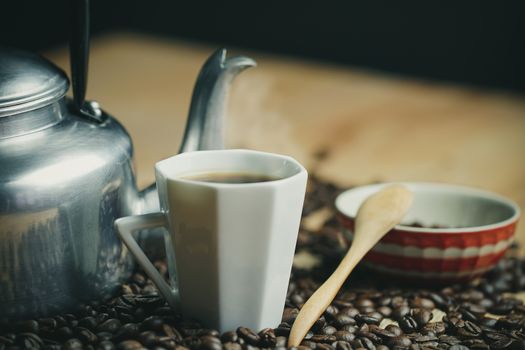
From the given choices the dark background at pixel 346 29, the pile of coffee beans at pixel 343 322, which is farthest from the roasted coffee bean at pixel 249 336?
the dark background at pixel 346 29

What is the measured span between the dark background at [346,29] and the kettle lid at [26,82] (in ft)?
6.87

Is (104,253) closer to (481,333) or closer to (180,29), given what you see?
(481,333)

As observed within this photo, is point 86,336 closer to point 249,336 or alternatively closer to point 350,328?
point 249,336

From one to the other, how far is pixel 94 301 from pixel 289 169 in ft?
1.03

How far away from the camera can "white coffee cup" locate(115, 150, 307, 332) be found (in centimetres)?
77

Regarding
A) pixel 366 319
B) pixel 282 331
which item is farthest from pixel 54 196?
pixel 366 319

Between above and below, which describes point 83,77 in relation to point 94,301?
above

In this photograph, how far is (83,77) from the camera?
942 millimetres

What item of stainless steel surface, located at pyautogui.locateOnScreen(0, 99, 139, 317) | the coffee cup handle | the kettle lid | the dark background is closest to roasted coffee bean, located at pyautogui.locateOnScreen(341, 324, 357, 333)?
the coffee cup handle

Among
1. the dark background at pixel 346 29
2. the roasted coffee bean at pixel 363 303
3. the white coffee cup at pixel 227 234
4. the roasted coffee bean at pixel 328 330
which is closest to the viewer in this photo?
the white coffee cup at pixel 227 234

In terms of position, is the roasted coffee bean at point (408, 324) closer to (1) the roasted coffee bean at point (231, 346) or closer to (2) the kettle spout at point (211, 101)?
(1) the roasted coffee bean at point (231, 346)

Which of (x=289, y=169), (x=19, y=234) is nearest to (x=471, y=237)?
(x=289, y=169)

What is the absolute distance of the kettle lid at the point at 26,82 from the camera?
32.8 inches

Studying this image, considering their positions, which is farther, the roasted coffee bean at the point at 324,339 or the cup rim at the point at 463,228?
the cup rim at the point at 463,228
